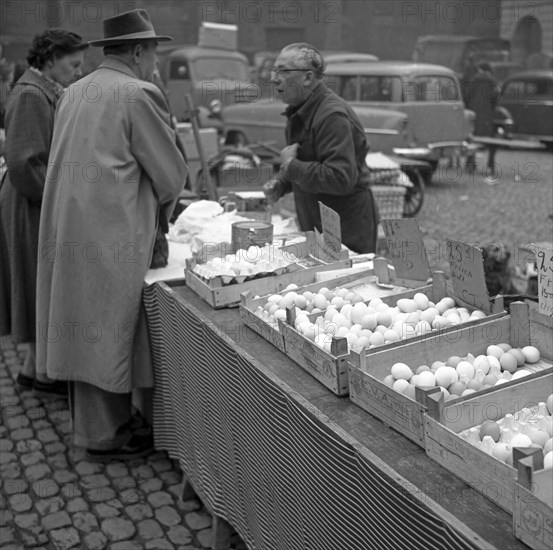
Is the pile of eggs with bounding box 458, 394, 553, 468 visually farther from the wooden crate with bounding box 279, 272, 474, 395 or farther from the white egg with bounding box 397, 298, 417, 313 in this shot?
the white egg with bounding box 397, 298, 417, 313

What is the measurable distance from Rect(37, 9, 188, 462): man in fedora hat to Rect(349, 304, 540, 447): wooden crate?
1531mm

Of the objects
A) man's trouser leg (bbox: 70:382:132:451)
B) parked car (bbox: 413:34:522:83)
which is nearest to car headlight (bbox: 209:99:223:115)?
parked car (bbox: 413:34:522:83)

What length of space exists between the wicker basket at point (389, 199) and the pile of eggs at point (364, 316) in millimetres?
4480

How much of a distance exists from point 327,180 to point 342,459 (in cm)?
213

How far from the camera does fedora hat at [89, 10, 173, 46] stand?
334 centimetres

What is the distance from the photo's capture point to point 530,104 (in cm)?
1574

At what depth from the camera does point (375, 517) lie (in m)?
1.81

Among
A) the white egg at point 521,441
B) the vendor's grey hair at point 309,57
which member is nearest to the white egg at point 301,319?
the white egg at point 521,441

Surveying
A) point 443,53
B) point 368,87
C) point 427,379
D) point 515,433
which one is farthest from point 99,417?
point 443,53

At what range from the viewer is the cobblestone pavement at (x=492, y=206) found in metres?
9.16

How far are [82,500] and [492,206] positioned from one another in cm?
882

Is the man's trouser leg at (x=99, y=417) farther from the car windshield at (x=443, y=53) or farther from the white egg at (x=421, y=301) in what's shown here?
the car windshield at (x=443, y=53)

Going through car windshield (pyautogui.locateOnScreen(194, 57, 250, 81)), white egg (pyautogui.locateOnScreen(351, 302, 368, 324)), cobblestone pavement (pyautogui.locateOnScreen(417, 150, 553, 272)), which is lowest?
cobblestone pavement (pyautogui.locateOnScreen(417, 150, 553, 272))

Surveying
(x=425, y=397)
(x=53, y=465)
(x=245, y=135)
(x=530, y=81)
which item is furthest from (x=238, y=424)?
Result: (x=530, y=81)
